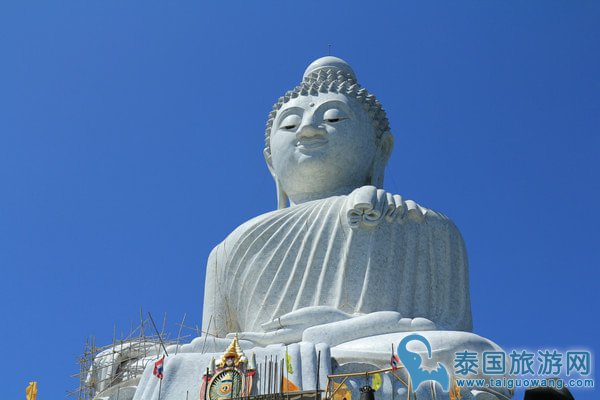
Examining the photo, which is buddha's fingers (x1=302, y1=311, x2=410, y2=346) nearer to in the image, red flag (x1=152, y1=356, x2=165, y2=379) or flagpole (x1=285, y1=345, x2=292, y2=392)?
flagpole (x1=285, y1=345, x2=292, y2=392)

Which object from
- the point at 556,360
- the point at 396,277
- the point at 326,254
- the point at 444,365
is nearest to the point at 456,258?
the point at 396,277

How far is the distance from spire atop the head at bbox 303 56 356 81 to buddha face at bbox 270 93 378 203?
88cm

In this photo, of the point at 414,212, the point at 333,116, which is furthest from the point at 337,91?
the point at 414,212

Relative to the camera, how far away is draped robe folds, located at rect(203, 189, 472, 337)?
30.5ft

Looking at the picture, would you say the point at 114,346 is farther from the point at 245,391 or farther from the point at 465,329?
the point at 465,329

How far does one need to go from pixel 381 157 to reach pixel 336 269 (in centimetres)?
212

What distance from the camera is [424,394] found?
764 centimetres

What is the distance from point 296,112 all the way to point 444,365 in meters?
3.93

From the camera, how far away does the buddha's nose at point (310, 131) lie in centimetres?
1040

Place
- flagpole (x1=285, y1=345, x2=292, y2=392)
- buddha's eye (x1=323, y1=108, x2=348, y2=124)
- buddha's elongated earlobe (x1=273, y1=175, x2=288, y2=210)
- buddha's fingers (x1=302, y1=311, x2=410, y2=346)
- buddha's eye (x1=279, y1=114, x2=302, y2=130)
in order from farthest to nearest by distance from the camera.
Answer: buddha's elongated earlobe (x1=273, y1=175, x2=288, y2=210) < buddha's eye (x1=279, y1=114, x2=302, y2=130) < buddha's eye (x1=323, y1=108, x2=348, y2=124) < buddha's fingers (x1=302, y1=311, x2=410, y2=346) < flagpole (x1=285, y1=345, x2=292, y2=392)

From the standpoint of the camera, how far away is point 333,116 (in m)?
10.6

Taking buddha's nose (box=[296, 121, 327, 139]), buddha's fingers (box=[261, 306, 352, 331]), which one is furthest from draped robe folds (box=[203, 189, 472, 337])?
buddha's nose (box=[296, 121, 327, 139])

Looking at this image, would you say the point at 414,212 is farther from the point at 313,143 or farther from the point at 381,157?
the point at 381,157

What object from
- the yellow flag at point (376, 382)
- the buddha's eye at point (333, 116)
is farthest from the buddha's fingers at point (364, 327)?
the buddha's eye at point (333, 116)
